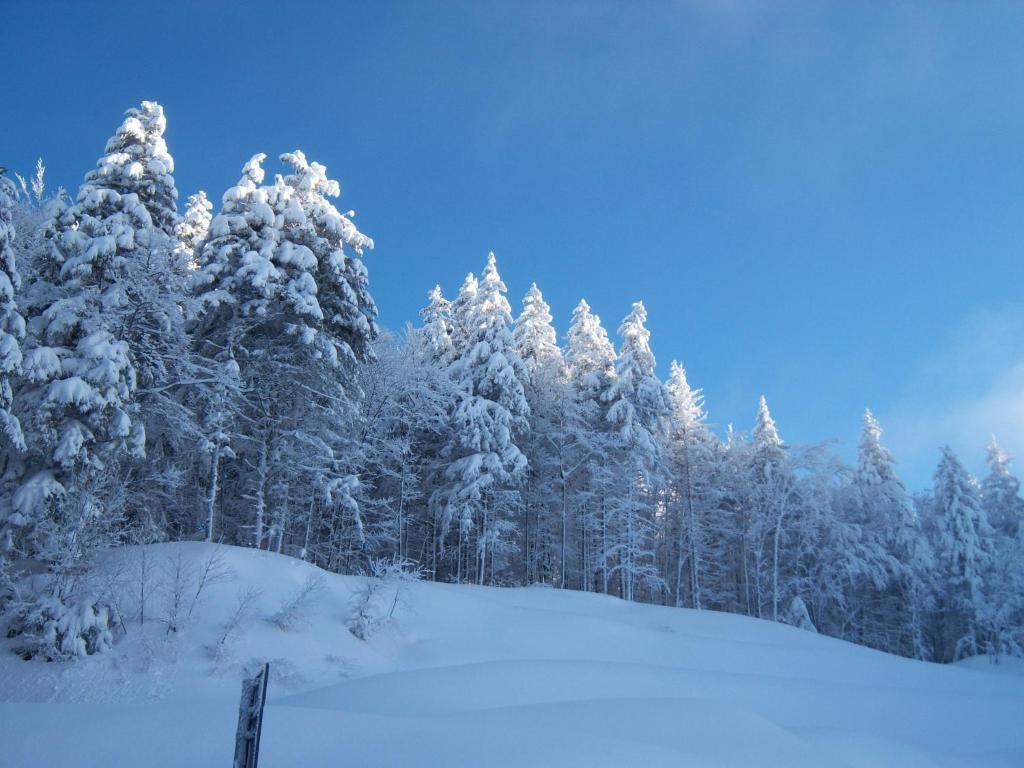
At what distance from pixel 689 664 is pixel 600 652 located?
2.63 metres

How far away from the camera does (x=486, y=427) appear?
2677 centimetres

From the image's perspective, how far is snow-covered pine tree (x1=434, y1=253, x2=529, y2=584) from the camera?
26.5 meters

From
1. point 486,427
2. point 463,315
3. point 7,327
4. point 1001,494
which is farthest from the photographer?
point 1001,494

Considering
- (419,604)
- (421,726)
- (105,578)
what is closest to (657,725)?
(421,726)

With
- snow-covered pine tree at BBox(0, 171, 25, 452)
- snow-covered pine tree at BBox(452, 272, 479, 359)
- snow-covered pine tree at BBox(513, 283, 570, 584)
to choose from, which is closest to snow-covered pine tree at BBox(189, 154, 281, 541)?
snow-covered pine tree at BBox(0, 171, 25, 452)

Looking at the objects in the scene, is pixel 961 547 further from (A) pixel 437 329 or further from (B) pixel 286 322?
(B) pixel 286 322

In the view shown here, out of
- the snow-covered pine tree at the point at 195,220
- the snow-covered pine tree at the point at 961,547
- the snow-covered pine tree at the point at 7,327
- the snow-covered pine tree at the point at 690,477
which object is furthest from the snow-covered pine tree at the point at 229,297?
the snow-covered pine tree at the point at 961,547

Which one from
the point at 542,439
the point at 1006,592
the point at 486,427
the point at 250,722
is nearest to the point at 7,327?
the point at 250,722

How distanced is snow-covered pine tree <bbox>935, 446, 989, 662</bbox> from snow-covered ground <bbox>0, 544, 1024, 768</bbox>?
17.6 metres

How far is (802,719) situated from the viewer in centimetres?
1390

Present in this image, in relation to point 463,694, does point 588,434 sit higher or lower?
higher

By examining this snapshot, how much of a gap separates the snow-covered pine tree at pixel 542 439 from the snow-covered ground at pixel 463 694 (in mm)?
9837

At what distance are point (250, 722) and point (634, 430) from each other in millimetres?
26782

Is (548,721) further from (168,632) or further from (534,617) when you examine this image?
(534,617)
